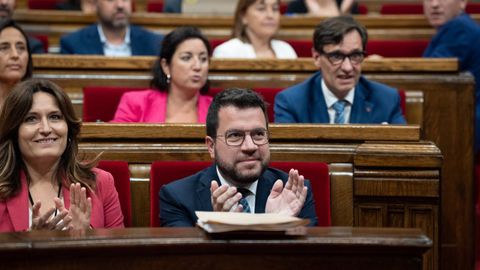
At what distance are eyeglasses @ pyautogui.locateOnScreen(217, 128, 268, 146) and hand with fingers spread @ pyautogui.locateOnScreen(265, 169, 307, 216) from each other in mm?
106

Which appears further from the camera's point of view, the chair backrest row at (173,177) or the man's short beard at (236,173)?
the chair backrest row at (173,177)

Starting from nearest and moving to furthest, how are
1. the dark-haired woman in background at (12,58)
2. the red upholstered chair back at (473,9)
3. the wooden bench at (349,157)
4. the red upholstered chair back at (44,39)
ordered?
the wooden bench at (349,157) → the dark-haired woman in background at (12,58) → the red upholstered chair back at (44,39) → the red upholstered chair back at (473,9)

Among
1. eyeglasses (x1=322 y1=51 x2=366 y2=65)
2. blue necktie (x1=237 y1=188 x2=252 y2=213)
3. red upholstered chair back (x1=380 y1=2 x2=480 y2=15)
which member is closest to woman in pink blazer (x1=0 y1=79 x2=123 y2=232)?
blue necktie (x1=237 y1=188 x2=252 y2=213)

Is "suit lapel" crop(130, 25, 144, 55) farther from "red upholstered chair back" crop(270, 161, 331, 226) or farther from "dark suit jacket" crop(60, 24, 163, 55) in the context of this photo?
"red upholstered chair back" crop(270, 161, 331, 226)

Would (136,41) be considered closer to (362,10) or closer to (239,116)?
(362,10)

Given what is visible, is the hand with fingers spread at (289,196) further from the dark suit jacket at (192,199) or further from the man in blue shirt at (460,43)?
the man in blue shirt at (460,43)

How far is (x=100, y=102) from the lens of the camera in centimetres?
235

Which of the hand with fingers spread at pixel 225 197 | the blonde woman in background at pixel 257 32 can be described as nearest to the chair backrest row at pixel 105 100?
the blonde woman in background at pixel 257 32

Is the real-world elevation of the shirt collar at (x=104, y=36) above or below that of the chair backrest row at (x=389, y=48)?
above

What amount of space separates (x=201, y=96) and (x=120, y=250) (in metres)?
1.26

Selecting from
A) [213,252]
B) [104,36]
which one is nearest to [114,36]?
[104,36]

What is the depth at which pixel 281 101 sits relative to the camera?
217 cm

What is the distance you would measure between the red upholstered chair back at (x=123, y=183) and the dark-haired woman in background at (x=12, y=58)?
685mm

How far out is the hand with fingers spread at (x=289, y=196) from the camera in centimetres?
146
